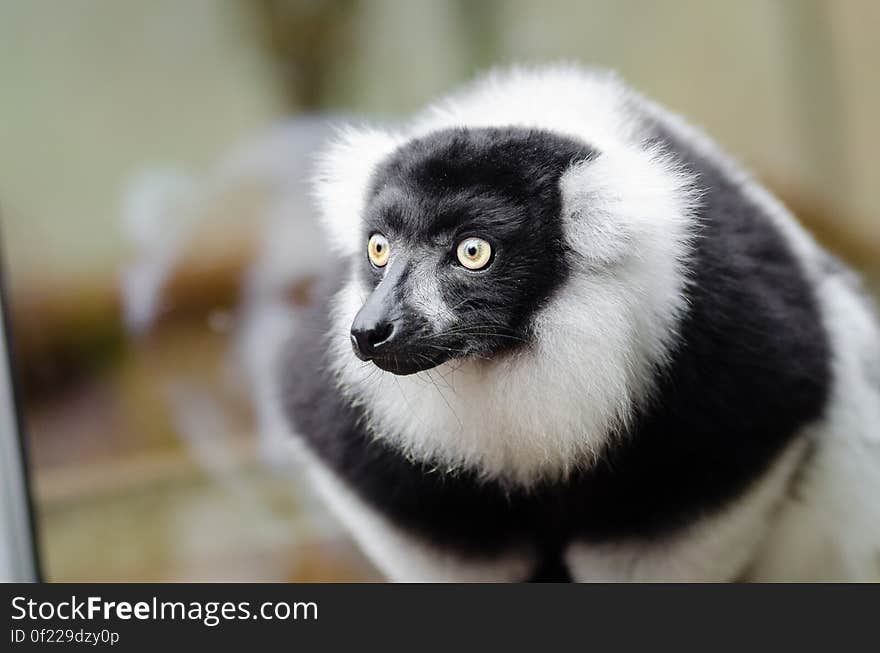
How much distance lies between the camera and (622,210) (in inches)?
56.6

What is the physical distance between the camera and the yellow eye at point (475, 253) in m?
1.45

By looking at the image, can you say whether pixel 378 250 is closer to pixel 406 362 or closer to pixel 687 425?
pixel 406 362

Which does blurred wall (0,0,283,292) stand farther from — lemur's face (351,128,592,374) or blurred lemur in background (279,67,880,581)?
lemur's face (351,128,592,374)

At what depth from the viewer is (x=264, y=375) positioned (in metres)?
2.54

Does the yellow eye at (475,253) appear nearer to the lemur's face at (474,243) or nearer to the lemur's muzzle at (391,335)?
the lemur's face at (474,243)

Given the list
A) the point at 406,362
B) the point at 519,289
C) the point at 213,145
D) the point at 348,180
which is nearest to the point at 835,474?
the point at 519,289

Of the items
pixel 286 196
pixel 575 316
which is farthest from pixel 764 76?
pixel 575 316

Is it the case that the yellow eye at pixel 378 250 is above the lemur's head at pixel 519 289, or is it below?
above

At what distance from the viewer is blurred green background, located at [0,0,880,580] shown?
2.65 meters

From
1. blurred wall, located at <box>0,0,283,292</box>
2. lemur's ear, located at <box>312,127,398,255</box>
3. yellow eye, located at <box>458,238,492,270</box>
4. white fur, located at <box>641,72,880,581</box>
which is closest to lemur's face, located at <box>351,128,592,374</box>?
yellow eye, located at <box>458,238,492,270</box>

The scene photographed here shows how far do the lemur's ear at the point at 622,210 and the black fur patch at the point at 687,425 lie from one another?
9 centimetres

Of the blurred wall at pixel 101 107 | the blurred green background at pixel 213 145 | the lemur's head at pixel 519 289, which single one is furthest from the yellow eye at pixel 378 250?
the blurred wall at pixel 101 107
